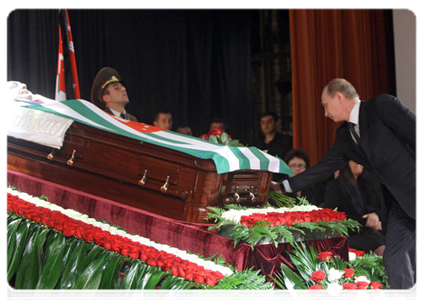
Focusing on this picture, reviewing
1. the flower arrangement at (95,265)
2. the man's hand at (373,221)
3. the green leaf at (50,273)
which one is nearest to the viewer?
the flower arrangement at (95,265)

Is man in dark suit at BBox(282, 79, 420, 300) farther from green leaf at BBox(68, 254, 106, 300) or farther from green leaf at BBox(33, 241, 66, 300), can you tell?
green leaf at BBox(33, 241, 66, 300)

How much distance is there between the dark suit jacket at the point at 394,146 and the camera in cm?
267

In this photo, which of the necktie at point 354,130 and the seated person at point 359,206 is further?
the seated person at point 359,206

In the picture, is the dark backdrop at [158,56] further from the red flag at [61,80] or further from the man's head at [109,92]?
the man's head at [109,92]

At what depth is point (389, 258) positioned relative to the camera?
2701 millimetres

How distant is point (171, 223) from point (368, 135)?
106cm

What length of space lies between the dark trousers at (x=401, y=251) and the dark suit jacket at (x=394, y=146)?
0.08m

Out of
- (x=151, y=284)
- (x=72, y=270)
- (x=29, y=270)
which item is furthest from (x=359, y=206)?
(x=29, y=270)

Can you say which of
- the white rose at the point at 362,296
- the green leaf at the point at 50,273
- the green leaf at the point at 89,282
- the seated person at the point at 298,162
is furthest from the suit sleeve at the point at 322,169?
the green leaf at the point at 50,273

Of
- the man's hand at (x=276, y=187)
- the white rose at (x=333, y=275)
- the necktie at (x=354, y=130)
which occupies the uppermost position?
the necktie at (x=354, y=130)

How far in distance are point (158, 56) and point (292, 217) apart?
420 centimetres

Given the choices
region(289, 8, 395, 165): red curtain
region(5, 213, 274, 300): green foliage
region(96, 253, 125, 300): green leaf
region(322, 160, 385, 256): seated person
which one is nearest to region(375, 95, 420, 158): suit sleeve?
region(5, 213, 274, 300): green foliage

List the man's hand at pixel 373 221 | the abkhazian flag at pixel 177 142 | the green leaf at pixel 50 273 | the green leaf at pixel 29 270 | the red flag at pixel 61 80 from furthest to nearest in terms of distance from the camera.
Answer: the red flag at pixel 61 80 → the man's hand at pixel 373 221 → the abkhazian flag at pixel 177 142 → the green leaf at pixel 29 270 → the green leaf at pixel 50 273
